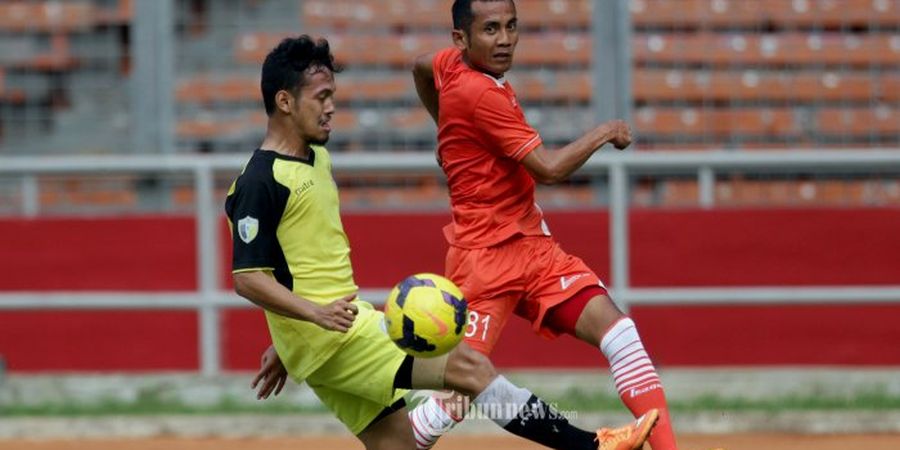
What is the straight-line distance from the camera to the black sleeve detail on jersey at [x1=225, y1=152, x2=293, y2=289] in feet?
22.6

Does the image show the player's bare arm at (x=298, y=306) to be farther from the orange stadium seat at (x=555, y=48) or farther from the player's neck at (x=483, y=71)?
the orange stadium seat at (x=555, y=48)

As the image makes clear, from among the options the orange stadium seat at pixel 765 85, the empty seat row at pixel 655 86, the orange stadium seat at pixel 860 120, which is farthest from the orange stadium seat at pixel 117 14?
the orange stadium seat at pixel 860 120

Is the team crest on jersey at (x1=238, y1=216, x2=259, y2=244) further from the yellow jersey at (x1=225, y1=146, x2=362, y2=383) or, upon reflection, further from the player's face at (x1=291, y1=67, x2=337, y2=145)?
the player's face at (x1=291, y1=67, x2=337, y2=145)

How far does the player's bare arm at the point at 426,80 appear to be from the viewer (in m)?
8.17

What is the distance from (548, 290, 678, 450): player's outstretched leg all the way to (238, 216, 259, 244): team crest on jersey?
1.53 metres

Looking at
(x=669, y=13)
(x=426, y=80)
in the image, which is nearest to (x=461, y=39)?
(x=426, y=80)

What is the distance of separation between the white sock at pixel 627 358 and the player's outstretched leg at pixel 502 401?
24cm

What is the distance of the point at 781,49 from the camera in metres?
13.3

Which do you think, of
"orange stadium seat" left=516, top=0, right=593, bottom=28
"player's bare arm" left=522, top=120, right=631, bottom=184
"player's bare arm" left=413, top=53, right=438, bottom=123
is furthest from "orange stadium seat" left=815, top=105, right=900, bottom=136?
→ "player's bare arm" left=522, top=120, right=631, bottom=184

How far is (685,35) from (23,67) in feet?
15.8

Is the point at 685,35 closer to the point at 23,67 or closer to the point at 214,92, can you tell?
the point at 214,92

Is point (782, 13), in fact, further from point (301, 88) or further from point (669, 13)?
point (301, 88)

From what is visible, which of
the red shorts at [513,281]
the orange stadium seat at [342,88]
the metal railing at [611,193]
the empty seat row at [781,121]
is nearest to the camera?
the red shorts at [513,281]

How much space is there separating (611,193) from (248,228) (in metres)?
4.81
